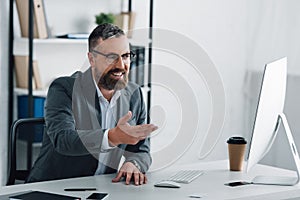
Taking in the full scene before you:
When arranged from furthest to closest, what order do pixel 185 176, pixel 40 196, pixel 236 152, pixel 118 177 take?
pixel 236 152, pixel 185 176, pixel 118 177, pixel 40 196

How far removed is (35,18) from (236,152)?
157cm

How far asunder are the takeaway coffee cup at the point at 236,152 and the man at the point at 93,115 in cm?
35

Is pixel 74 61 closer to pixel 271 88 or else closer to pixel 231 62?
pixel 231 62

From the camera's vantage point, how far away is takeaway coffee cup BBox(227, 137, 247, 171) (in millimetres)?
2684

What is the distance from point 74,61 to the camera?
405 cm

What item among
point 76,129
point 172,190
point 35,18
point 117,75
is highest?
point 35,18

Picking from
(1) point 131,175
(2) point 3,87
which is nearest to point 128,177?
(1) point 131,175

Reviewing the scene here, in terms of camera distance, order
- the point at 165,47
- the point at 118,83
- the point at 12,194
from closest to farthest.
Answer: the point at 12,194 → the point at 118,83 → the point at 165,47

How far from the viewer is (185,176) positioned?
2.53 metres

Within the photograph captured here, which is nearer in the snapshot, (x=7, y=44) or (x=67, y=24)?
(x=7, y=44)

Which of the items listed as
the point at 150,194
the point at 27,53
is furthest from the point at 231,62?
the point at 150,194

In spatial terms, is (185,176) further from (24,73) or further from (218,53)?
(218,53)

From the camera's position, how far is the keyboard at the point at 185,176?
8.08 ft

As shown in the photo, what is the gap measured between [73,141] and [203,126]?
217 cm
